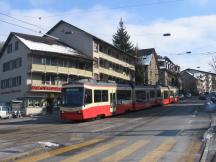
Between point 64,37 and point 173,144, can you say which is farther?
point 64,37

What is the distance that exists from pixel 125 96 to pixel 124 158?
27.8 m

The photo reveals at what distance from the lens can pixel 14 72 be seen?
63.7 metres

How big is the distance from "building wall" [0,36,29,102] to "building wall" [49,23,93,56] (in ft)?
39.6

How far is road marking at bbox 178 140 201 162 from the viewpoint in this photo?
12.9 meters

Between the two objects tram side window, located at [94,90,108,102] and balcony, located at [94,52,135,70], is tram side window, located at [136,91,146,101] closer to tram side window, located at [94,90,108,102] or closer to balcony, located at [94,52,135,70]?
tram side window, located at [94,90,108,102]

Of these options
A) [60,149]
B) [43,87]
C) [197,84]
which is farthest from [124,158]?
[197,84]

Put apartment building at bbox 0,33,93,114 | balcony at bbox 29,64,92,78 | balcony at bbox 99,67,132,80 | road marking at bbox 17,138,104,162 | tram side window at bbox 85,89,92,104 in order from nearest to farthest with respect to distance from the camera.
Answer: road marking at bbox 17,138,104,162, tram side window at bbox 85,89,92,104, apartment building at bbox 0,33,93,114, balcony at bbox 29,64,92,78, balcony at bbox 99,67,132,80

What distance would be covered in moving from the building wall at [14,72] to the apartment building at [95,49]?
29.8 ft

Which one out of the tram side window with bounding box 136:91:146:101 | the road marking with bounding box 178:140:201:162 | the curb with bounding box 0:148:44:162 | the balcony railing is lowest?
the road marking with bounding box 178:140:201:162

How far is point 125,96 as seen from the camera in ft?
134

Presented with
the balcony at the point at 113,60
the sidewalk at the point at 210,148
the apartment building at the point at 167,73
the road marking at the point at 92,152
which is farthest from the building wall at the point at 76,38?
the road marking at the point at 92,152

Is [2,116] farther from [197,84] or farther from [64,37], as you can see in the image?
[197,84]

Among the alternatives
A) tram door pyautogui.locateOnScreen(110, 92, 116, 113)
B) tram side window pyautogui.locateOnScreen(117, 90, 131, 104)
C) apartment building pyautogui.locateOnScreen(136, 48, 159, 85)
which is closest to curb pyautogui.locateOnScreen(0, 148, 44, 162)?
tram door pyautogui.locateOnScreen(110, 92, 116, 113)

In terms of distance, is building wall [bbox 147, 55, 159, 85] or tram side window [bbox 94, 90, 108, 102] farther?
building wall [bbox 147, 55, 159, 85]
